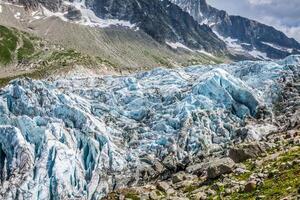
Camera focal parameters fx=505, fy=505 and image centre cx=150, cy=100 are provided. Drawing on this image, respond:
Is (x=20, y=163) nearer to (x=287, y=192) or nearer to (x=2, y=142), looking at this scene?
(x=2, y=142)

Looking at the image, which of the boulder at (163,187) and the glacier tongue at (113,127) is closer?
the boulder at (163,187)

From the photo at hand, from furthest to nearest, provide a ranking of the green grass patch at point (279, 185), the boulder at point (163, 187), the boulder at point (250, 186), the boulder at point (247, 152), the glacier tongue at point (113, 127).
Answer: the glacier tongue at point (113, 127) < the boulder at point (247, 152) < the boulder at point (163, 187) < the boulder at point (250, 186) < the green grass patch at point (279, 185)

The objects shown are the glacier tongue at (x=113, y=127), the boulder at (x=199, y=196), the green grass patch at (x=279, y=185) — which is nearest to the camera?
the green grass patch at (x=279, y=185)

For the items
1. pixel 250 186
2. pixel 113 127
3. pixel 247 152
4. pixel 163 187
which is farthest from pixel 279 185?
pixel 113 127

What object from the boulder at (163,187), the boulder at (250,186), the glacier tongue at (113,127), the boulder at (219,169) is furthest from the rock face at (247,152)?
the glacier tongue at (113,127)

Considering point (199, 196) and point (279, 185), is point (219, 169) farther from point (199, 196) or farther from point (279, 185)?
point (279, 185)

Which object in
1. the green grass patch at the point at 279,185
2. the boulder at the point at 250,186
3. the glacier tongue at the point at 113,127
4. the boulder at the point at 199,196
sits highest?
the green grass patch at the point at 279,185

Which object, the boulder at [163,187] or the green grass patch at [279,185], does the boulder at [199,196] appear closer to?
the green grass patch at [279,185]

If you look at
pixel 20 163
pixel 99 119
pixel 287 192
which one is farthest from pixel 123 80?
pixel 287 192
